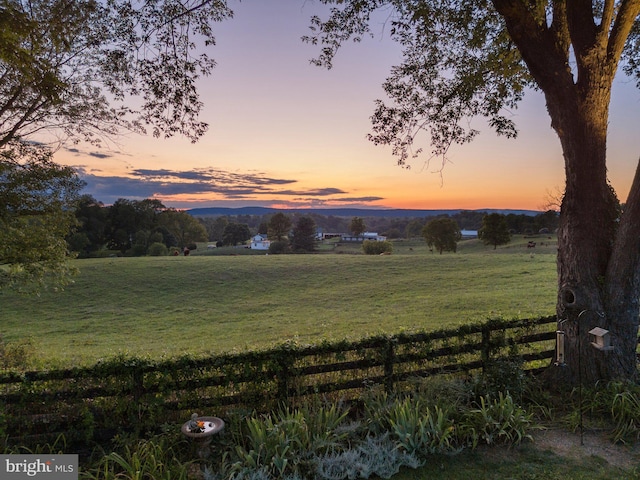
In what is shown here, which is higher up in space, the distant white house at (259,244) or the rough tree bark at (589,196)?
the rough tree bark at (589,196)

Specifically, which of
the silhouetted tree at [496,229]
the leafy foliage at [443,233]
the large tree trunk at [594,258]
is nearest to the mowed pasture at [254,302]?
the large tree trunk at [594,258]

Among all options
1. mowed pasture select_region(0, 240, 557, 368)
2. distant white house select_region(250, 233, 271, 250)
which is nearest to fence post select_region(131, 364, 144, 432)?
mowed pasture select_region(0, 240, 557, 368)

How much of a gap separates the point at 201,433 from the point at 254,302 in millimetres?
19764

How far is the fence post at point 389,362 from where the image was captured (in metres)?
6.24

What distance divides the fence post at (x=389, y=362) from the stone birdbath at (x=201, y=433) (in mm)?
2845

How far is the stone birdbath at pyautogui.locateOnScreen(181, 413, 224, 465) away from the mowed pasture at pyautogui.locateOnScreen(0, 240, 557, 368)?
5.56m

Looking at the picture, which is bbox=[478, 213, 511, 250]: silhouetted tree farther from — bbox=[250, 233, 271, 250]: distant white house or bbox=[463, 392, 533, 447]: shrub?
bbox=[463, 392, 533, 447]: shrub

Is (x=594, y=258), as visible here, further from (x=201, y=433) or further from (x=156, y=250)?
(x=156, y=250)

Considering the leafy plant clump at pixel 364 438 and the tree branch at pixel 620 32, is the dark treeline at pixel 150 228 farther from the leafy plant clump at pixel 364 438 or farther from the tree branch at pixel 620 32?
the leafy plant clump at pixel 364 438

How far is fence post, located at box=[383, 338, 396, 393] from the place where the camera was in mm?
6242

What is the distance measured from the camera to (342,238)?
112 meters

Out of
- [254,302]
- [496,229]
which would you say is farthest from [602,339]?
[496,229]

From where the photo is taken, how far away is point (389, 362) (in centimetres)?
628

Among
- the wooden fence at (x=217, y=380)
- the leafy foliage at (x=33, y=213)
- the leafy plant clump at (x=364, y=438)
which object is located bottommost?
the leafy plant clump at (x=364, y=438)
